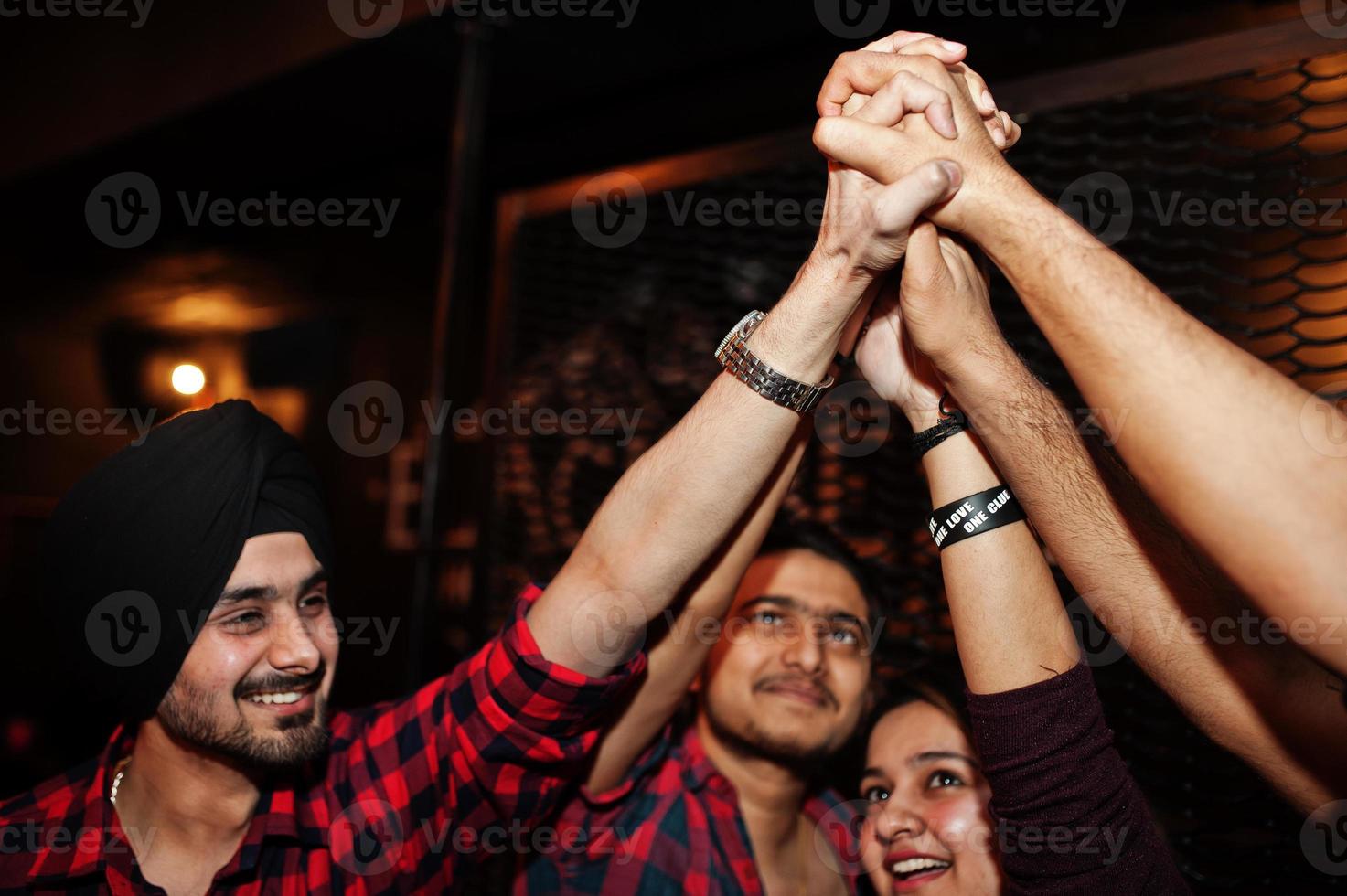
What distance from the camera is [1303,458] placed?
0.79 meters

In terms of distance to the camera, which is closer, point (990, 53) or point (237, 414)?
point (237, 414)

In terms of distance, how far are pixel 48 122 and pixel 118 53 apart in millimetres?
438

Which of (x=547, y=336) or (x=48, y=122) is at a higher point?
(x=48, y=122)

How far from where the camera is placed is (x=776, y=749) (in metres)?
1.84

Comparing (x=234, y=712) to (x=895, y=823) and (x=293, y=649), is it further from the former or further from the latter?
(x=895, y=823)

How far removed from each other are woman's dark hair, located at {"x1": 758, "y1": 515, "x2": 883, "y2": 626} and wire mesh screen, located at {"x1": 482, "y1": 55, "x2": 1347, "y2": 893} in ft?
0.13

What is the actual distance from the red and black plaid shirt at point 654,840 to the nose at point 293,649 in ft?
1.75

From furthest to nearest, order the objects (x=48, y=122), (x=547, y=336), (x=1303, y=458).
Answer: (x=48, y=122), (x=547, y=336), (x=1303, y=458)

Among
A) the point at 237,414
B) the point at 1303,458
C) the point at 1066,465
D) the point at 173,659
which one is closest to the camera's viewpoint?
the point at 1303,458

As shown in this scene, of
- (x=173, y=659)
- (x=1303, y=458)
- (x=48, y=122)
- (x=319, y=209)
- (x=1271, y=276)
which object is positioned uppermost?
(x=48, y=122)

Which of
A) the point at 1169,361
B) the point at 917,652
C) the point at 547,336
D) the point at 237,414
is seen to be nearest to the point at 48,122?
the point at 547,336

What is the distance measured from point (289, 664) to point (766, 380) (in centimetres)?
86

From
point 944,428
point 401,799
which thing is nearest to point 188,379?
point 401,799

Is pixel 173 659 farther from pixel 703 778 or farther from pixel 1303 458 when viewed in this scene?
pixel 1303 458
